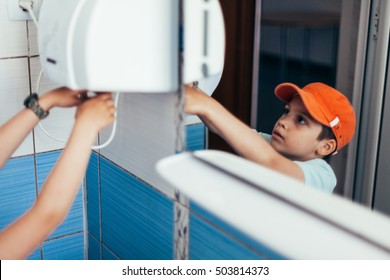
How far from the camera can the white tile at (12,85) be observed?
140cm

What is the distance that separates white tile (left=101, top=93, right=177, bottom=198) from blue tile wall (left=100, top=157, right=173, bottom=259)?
3cm

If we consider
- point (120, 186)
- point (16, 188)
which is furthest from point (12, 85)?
point (120, 186)

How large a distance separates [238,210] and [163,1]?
41 centimetres

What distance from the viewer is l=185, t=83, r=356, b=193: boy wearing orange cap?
0.97 meters

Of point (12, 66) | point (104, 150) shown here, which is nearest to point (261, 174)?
point (104, 150)

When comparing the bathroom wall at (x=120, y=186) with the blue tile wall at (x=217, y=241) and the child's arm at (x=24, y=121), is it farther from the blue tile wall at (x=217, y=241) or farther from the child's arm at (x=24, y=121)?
the child's arm at (x=24, y=121)

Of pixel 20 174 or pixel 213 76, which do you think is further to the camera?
pixel 20 174

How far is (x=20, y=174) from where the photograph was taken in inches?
58.1

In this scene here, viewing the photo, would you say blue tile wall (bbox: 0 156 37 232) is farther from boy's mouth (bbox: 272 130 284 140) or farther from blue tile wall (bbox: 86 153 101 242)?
boy's mouth (bbox: 272 130 284 140)

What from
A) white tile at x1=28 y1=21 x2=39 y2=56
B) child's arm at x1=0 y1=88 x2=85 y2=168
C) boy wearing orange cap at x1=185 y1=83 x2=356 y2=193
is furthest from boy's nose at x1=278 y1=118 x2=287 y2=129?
white tile at x1=28 y1=21 x2=39 y2=56

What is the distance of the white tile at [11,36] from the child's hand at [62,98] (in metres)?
0.35

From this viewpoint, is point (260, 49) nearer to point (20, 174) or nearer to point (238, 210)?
point (238, 210)

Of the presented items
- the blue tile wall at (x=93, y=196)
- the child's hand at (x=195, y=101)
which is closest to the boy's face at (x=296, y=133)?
the child's hand at (x=195, y=101)
